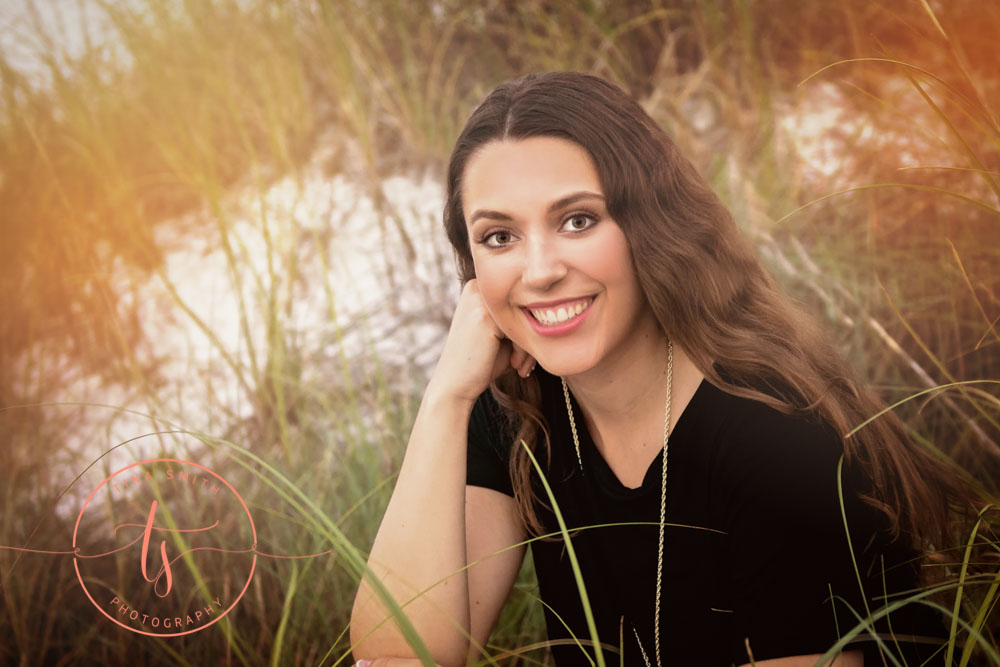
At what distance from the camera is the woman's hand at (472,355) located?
1809 mm

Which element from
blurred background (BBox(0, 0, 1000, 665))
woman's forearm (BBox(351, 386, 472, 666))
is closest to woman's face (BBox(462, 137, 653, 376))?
woman's forearm (BBox(351, 386, 472, 666))

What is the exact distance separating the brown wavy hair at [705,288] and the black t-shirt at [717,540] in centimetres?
9

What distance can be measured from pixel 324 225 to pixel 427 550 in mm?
2082

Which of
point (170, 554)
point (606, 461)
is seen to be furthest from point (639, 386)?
point (170, 554)

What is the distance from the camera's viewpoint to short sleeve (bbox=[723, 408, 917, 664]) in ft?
4.46

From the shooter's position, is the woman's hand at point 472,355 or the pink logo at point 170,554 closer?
the woman's hand at point 472,355

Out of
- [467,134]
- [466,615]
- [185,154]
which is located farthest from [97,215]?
[466,615]

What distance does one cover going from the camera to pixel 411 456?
1753mm

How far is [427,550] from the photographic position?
5.51ft

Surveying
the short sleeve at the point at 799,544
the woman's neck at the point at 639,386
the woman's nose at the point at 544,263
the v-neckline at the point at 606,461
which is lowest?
the short sleeve at the point at 799,544

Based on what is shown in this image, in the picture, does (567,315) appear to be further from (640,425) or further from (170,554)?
(170,554)

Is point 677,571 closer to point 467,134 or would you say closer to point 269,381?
point 467,134

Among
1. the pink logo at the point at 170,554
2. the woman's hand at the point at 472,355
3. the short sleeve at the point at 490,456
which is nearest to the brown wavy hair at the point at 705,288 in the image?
the woman's hand at the point at 472,355

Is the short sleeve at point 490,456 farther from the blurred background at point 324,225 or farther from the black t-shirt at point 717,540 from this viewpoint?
the blurred background at point 324,225
